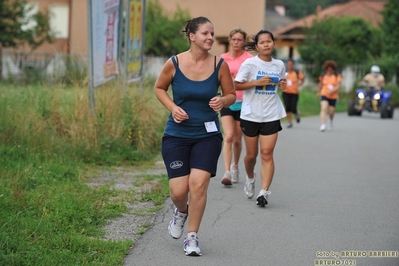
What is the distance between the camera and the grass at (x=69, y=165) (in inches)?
245

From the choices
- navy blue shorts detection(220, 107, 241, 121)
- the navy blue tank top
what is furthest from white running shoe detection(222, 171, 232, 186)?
the navy blue tank top

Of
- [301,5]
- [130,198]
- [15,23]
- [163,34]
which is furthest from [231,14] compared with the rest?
[301,5]

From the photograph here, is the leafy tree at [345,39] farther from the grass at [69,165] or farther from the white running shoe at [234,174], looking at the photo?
the white running shoe at [234,174]

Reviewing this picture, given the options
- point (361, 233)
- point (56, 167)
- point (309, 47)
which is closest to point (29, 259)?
point (361, 233)

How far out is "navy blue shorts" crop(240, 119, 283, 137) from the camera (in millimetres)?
Result: 8555

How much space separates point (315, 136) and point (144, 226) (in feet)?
35.4

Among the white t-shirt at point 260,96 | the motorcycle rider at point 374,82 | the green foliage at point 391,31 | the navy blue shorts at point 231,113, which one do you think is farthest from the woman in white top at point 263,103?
the green foliage at point 391,31

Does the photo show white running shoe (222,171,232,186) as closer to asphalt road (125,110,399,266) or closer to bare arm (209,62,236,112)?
asphalt road (125,110,399,266)

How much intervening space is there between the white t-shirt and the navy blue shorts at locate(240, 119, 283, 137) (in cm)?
5

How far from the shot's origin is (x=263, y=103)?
340 inches

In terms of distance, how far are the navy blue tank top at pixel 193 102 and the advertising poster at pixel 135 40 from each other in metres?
7.45

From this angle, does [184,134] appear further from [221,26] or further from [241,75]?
[221,26]

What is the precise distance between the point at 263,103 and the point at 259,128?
28 cm

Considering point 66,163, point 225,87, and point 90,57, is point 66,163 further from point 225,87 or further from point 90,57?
point 225,87
